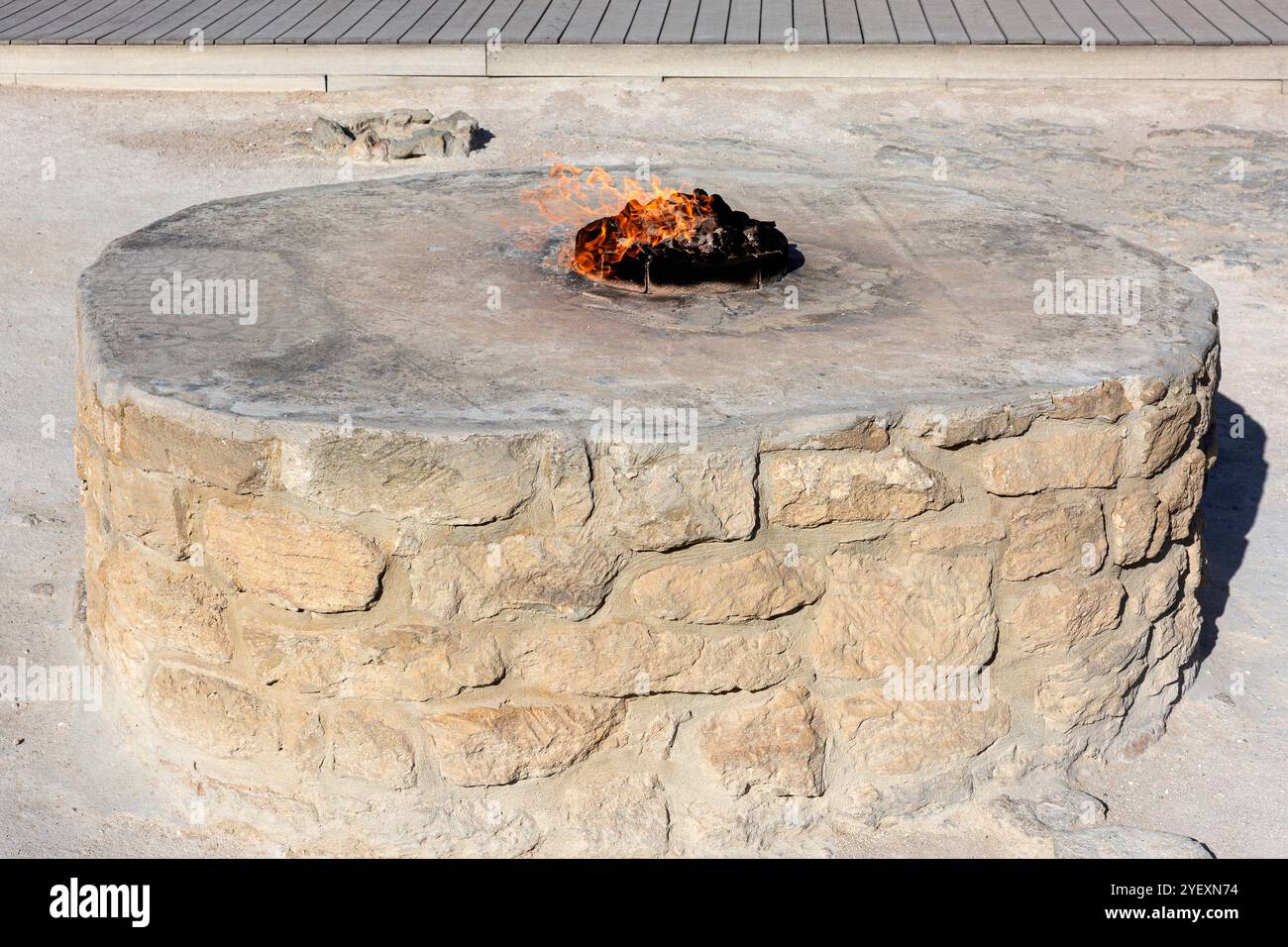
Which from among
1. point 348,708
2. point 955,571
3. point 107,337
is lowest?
point 348,708

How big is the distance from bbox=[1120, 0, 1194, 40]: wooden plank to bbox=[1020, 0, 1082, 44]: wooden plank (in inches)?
18.1

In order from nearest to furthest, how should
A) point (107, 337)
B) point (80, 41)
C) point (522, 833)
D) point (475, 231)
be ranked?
point (522, 833) < point (107, 337) < point (475, 231) < point (80, 41)

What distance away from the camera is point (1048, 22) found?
863 centimetres

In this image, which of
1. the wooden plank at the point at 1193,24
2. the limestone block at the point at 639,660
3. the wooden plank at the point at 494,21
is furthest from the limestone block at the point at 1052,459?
the wooden plank at the point at 494,21

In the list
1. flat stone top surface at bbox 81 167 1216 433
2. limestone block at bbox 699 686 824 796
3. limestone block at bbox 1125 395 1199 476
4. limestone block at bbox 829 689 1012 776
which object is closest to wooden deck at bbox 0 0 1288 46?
flat stone top surface at bbox 81 167 1216 433

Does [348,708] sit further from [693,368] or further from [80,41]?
[80,41]

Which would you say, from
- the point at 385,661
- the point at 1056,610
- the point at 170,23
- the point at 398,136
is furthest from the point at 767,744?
the point at 170,23

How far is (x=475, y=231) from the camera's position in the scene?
4449 millimetres

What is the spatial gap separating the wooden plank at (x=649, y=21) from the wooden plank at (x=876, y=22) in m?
1.08

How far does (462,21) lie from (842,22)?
2440 mm

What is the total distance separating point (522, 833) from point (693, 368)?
1.14 meters

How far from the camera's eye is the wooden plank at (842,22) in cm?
841

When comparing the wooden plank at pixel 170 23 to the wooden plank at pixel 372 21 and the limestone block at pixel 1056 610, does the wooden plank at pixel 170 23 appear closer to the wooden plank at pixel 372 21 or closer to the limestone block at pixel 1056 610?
the wooden plank at pixel 372 21
